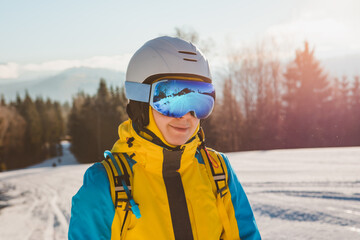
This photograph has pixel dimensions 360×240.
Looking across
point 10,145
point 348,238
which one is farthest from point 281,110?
point 10,145

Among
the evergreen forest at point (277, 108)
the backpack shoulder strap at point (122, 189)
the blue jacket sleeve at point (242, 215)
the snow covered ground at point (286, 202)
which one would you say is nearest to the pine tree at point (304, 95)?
the evergreen forest at point (277, 108)

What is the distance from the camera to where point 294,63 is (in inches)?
1072

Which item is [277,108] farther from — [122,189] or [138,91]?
[122,189]

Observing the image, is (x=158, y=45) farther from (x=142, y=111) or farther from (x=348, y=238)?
(x=348, y=238)

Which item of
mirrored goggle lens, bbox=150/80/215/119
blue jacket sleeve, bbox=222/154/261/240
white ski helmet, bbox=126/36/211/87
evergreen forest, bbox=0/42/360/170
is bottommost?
evergreen forest, bbox=0/42/360/170

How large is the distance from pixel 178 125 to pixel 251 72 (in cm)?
2839

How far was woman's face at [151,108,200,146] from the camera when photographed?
1.85 m

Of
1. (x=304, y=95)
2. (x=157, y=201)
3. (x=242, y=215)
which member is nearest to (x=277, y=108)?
(x=304, y=95)

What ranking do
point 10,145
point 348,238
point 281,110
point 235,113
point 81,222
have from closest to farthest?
point 81,222, point 348,238, point 281,110, point 235,113, point 10,145

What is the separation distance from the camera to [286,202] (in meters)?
4.88

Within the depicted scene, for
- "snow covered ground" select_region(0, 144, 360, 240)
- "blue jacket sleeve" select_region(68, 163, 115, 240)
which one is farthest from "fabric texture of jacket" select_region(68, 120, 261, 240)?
"snow covered ground" select_region(0, 144, 360, 240)

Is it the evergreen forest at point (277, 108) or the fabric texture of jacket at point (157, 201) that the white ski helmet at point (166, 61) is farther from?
the evergreen forest at point (277, 108)

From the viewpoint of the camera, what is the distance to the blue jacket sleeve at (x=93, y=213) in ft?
5.16

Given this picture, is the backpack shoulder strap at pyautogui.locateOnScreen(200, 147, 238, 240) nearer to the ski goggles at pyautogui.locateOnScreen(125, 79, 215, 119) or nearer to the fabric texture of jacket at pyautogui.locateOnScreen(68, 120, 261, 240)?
the fabric texture of jacket at pyautogui.locateOnScreen(68, 120, 261, 240)
